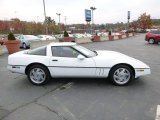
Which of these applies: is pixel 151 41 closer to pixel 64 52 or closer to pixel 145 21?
pixel 64 52

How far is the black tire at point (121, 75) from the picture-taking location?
599cm

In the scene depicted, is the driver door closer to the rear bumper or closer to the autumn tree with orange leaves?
the rear bumper

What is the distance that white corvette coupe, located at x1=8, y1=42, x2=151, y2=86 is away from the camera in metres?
5.99

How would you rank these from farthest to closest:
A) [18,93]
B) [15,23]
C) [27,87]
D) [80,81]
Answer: [15,23]
[80,81]
[27,87]
[18,93]

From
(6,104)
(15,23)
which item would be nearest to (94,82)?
(6,104)

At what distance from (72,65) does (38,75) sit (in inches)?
44.0

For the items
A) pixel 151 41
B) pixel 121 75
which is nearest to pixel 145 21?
pixel 151 41

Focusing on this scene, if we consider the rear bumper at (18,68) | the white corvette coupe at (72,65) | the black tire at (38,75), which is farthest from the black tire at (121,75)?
the rear bumper at (18,68)

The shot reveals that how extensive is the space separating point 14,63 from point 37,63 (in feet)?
2.43

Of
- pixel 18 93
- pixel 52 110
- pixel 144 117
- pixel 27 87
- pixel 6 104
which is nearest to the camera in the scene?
pixel 144 117

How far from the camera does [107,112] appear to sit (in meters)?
4.30

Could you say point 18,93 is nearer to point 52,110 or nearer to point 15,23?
point 52,110

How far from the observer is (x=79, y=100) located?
16.5ft

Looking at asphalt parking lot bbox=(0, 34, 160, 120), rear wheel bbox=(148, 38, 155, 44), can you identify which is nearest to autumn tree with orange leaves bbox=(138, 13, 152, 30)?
rear wheel bbox=(148, 38, 155, 44)
